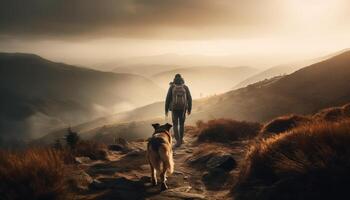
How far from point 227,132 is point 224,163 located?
6.15 meters

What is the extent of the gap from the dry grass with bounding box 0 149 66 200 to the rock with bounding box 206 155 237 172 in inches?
174

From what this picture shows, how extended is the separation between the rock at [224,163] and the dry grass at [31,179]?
4432 mm

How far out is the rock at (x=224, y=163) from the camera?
1109 centimetres

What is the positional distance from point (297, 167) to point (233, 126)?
35.4ft

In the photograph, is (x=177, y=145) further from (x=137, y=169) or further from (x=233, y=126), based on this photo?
(x=137, y=169)

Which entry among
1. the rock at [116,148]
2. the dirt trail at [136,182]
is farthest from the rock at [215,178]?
the rock at [116,148]

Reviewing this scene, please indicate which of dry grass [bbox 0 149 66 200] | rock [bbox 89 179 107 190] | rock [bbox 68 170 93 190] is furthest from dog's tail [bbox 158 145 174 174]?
dry grass [bbox 0 149 66 200]

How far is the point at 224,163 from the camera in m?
11.2

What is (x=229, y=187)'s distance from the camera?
9312 mm

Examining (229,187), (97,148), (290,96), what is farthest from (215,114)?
(229,187)

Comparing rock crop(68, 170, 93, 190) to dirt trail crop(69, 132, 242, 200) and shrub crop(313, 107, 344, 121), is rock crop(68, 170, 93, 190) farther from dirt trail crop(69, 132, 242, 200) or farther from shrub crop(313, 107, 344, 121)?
shrub crop(313, 107, 344, 121)

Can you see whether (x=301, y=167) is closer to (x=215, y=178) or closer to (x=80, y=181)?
(x=215, y=178)

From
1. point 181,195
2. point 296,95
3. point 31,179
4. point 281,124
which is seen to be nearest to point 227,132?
point 281,124

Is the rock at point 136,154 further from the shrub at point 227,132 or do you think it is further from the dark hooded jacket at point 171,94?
the shrub at point 227,132
